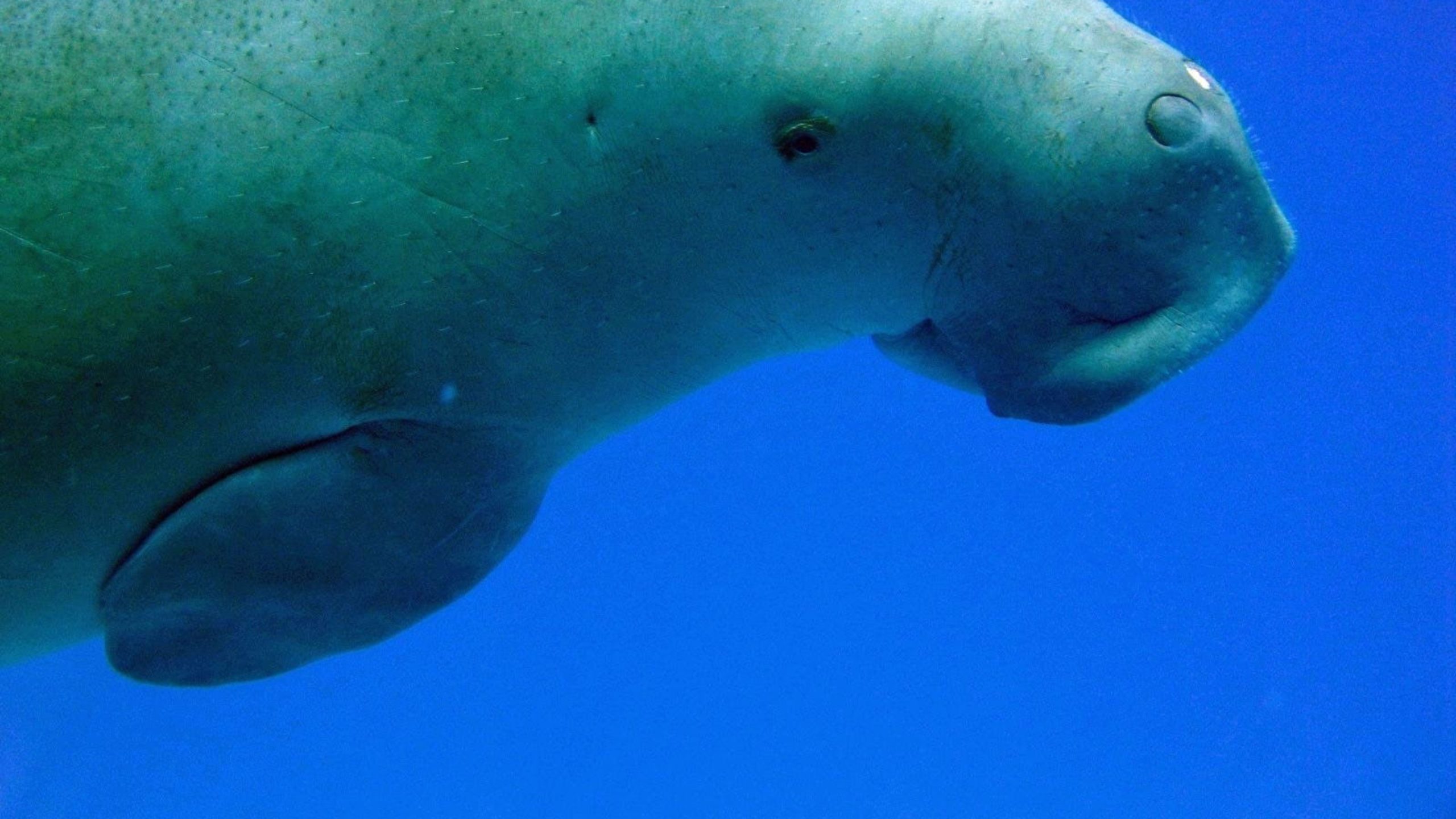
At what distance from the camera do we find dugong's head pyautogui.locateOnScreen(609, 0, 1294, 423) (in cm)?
192

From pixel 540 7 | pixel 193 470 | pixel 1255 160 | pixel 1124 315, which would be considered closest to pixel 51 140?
pixel 193 470

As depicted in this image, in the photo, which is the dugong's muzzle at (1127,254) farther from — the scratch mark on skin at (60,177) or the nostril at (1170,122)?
the scratch mark on skin at (60,177)

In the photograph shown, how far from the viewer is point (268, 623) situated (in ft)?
8.79

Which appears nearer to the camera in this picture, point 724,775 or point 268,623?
point 268,623

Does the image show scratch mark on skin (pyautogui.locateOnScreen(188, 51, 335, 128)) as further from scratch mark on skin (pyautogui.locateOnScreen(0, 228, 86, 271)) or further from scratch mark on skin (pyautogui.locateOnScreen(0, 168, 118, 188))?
scratch mark on skin (pyautogui.locateOnScreen(0, 228, 86, 271))

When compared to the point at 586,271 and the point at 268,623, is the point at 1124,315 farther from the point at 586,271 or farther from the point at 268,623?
the point at 268,623

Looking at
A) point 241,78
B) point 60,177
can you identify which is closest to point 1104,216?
point 241,78

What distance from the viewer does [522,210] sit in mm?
2082

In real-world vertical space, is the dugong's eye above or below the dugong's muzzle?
above

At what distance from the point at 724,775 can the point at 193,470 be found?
26.7 meters

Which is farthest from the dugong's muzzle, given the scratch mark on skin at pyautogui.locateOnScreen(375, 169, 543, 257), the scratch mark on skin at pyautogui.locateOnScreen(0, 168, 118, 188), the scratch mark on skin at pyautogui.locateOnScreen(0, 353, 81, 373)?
the scratch mark on skin at pyautogui.locateOnScreen(0, 353, 81, 373)

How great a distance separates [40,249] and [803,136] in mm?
1361

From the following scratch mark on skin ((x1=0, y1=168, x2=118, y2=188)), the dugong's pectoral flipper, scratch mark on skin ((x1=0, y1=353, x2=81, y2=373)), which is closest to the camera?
scratch mark on skin ((x1=0, y1=168, x2=118, y2=188))

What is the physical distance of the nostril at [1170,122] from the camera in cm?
191
